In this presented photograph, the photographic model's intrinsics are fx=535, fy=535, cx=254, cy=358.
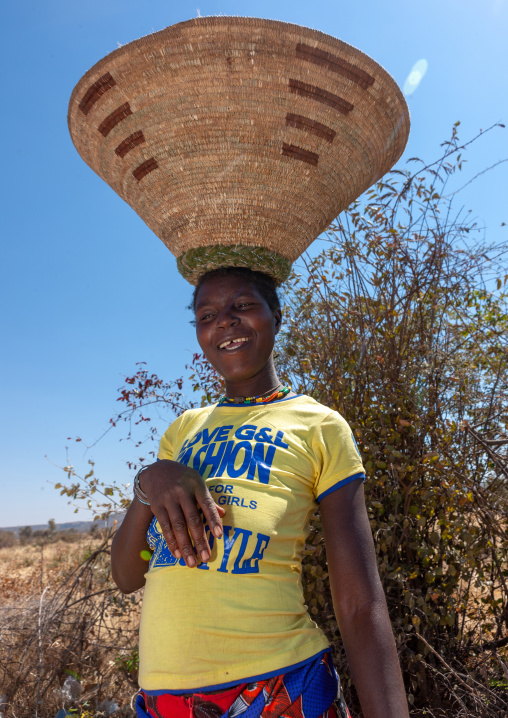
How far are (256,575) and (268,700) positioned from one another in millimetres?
253

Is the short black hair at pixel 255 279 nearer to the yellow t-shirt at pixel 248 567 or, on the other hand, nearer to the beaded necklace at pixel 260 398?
the beaded necklace at pixel 260 398

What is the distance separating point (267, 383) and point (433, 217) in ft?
6.56

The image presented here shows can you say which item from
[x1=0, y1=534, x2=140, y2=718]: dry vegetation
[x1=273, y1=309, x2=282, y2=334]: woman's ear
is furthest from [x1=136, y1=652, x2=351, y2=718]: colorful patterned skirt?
[x1=0, y1=534, x2=140, y2=718]: dry vegetation

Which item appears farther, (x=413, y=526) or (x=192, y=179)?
(x=413, y=526)

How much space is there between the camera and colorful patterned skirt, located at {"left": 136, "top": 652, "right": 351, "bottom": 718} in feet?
3.80

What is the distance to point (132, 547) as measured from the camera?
1580mm

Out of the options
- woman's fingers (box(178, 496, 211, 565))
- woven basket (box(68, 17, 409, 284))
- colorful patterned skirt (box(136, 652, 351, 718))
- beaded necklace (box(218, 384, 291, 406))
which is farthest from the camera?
beaded necklace (box(218, 384, 291, 406))

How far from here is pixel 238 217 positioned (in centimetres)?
173

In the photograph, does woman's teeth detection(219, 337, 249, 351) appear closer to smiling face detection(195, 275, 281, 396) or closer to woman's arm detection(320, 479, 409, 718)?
smiling face detection(195, 275, 281, 396)

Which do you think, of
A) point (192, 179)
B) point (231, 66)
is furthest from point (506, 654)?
point (231, 66)

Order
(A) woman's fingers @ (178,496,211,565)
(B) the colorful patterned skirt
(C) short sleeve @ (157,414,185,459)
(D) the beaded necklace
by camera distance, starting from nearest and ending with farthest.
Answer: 1. (B) the colorful patterned skirt
2. (A) woman's fingers @ (178,496,211,565)
3. (D) the beaded necklace
4. (C) short sleeve @ (157,414,185,459)

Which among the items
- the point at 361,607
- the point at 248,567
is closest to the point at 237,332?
the point at 248,567

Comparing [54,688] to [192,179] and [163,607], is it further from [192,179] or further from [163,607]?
[192,179]

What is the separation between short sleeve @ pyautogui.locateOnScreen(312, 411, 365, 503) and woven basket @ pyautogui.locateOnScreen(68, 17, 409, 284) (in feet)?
2.03
